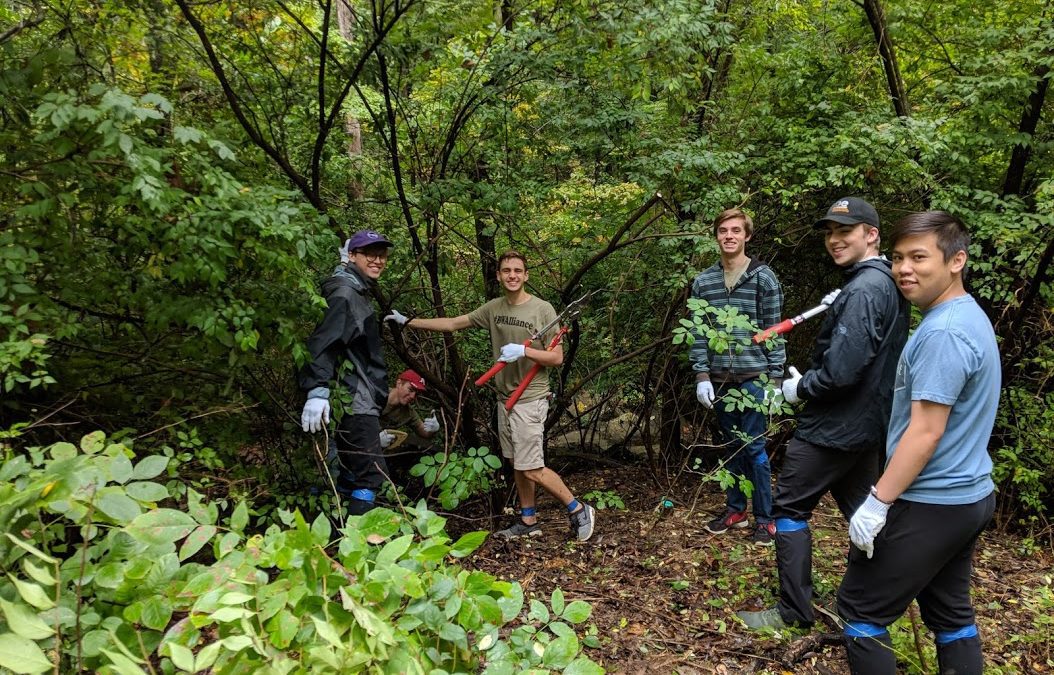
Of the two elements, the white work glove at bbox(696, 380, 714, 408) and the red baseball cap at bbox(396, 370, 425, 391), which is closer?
the white work glove at bbox(696, 380, 714, 408)

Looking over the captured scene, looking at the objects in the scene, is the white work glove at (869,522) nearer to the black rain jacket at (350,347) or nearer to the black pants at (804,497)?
the black pants at (804,497)

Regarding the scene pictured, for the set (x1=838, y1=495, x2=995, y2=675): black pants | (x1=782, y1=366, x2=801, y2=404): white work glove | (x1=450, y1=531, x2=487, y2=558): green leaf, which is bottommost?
(x1=838, y1=495, x2=995, y2=675): black pants

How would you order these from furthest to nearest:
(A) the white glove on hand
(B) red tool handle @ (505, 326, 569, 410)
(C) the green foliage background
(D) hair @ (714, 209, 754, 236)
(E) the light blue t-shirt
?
(B) red tool handle @ (505, 326, 569, 410) → (D) hair @ (714, 209, 754, 236) → (A) the white glove on hand → (C) the green foliage background → (E) the light blue t-shirt

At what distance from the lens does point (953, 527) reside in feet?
6.91

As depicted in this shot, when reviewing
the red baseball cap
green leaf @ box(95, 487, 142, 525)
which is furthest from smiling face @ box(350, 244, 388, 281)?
green leaf @ box(95, 487, 142, 525)

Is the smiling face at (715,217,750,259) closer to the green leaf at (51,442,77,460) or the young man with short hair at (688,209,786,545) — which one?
the young man with short hair at (688,209,786,545)

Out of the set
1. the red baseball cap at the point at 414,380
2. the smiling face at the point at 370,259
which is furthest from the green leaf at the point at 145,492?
the red baseball cap at the point at 414,380

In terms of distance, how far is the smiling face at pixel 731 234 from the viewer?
3.90m

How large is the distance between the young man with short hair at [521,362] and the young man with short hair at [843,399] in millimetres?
1525

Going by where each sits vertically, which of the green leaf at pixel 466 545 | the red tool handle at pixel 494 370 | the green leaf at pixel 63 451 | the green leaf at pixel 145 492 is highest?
the green leaf at pixel 63 451

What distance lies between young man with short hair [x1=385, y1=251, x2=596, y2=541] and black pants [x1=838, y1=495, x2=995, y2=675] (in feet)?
Result: 7.17

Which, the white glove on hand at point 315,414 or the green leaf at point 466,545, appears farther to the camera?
the white glove on hand at point 315,414

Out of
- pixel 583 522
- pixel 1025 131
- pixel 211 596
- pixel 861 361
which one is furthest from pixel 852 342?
pixel 1025 131

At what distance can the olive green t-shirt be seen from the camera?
4.18m
